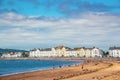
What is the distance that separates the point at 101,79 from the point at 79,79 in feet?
9.66

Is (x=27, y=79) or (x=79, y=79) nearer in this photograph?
(x=79, y=79)

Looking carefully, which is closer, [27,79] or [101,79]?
[101,79]

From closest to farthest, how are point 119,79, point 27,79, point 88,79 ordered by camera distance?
point 119,79 → point 88,79 → point 27,79

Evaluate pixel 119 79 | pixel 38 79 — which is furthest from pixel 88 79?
pixel 38 79

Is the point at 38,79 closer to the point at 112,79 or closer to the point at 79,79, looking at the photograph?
the point at 79,79

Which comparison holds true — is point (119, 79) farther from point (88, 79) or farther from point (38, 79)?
point (38, 79)

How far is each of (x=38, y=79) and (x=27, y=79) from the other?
→ 1.63 metres

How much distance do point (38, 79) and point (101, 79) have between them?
1055 centimetres

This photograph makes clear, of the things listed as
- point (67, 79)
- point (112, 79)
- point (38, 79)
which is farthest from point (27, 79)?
point (112, 79)

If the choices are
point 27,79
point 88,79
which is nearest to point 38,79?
point 27,79

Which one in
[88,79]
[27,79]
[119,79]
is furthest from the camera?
[27,79]

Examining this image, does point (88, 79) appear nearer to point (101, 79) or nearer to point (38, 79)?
point (101, 79)

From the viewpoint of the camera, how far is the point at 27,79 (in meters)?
43.5

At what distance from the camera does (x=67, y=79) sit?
39344 mm
